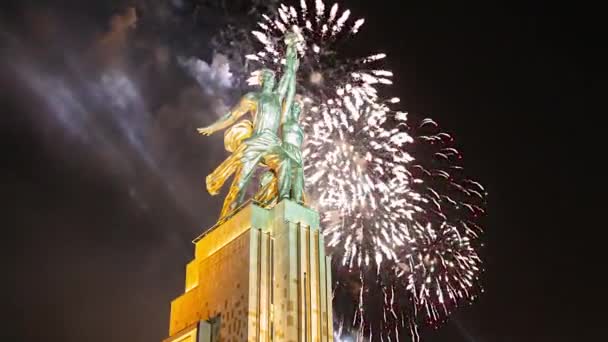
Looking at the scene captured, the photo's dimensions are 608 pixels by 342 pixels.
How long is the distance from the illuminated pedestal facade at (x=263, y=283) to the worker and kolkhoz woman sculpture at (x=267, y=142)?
49.1 inches

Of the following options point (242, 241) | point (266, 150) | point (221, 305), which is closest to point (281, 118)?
point (266, 150)

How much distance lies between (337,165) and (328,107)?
220cm

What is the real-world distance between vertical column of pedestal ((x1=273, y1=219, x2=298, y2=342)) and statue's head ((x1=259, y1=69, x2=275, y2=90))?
18.1 ft

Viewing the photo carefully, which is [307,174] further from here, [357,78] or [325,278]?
[325,278]

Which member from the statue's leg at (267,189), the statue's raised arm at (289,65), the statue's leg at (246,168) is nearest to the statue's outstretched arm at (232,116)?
the statue's raised arm at (289,65)

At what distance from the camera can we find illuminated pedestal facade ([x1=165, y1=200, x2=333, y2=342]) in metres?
22.0

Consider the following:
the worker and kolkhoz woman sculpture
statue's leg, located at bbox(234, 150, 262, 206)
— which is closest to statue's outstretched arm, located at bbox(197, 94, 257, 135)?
the worker and kolkhoz woman sculpture

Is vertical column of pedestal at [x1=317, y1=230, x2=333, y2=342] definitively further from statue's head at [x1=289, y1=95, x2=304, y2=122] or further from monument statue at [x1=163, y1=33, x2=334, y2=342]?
statue's head at [x1=289, y1=95, x2=304, y2=122]

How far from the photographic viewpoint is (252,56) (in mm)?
28609

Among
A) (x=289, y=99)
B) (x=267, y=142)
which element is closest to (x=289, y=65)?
(x=289, y=99)

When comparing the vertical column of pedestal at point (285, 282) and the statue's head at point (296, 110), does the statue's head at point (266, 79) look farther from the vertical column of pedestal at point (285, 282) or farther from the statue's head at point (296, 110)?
the vertical column of pedestal at point (285, 282)

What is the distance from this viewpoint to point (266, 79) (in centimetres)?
2688

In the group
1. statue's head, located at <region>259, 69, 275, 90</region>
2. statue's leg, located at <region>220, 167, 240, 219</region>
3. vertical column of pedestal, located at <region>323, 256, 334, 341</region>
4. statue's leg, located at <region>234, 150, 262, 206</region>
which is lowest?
vertical column of pedestal, located at <region>323, 256, 334, 341</region>

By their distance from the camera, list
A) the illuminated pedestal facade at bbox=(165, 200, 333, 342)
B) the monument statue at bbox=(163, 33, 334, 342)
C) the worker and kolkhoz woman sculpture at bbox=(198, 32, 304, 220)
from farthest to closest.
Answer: the worker and kolkhoz woman sculpture at bbox=(198, 32, 304, 220)
the monument statue at bbox=(163, 33, 334, 342)
the illuminated pedestal facade at bbox=(165, 200, 333, 342)
